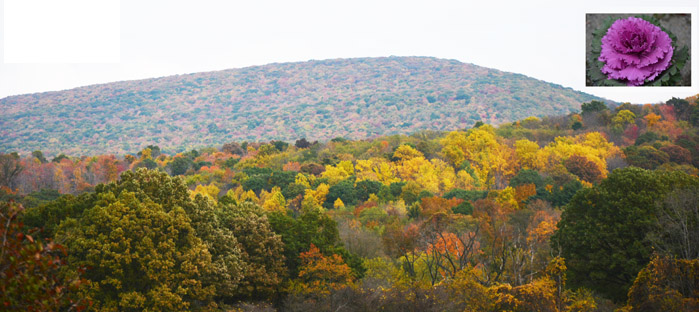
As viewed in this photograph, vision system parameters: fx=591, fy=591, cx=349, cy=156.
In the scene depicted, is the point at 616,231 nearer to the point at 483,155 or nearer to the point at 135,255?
the point at 135,255

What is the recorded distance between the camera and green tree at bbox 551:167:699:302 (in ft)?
85.6

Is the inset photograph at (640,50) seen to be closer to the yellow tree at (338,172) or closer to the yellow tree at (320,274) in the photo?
the yellow tree at (320,274)

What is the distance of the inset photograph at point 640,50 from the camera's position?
7.84 metres

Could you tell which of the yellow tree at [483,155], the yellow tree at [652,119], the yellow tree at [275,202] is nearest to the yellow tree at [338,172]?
the yellow tree at [275,202]

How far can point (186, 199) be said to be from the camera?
25.5 meters

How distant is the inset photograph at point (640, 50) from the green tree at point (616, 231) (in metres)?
19.6

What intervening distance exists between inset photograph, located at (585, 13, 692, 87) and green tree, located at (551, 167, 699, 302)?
771 inches

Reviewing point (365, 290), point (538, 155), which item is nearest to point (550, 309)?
point (365, 290)

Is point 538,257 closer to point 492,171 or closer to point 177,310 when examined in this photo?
point 177,310

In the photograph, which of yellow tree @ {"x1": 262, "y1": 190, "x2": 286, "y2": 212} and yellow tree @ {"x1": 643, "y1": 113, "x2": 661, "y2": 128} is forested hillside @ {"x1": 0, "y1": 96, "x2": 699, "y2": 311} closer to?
yellow tree @ {"x1": 262, "y1": 190, "x2": 286, "y2": 212}

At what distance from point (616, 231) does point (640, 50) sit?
21036mm

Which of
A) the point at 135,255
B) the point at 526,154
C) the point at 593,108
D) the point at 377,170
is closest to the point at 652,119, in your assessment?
the point at 593,108

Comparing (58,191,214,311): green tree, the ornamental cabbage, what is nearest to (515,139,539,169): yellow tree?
(58,191,214,311): green tree

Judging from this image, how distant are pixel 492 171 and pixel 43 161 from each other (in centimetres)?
7913
